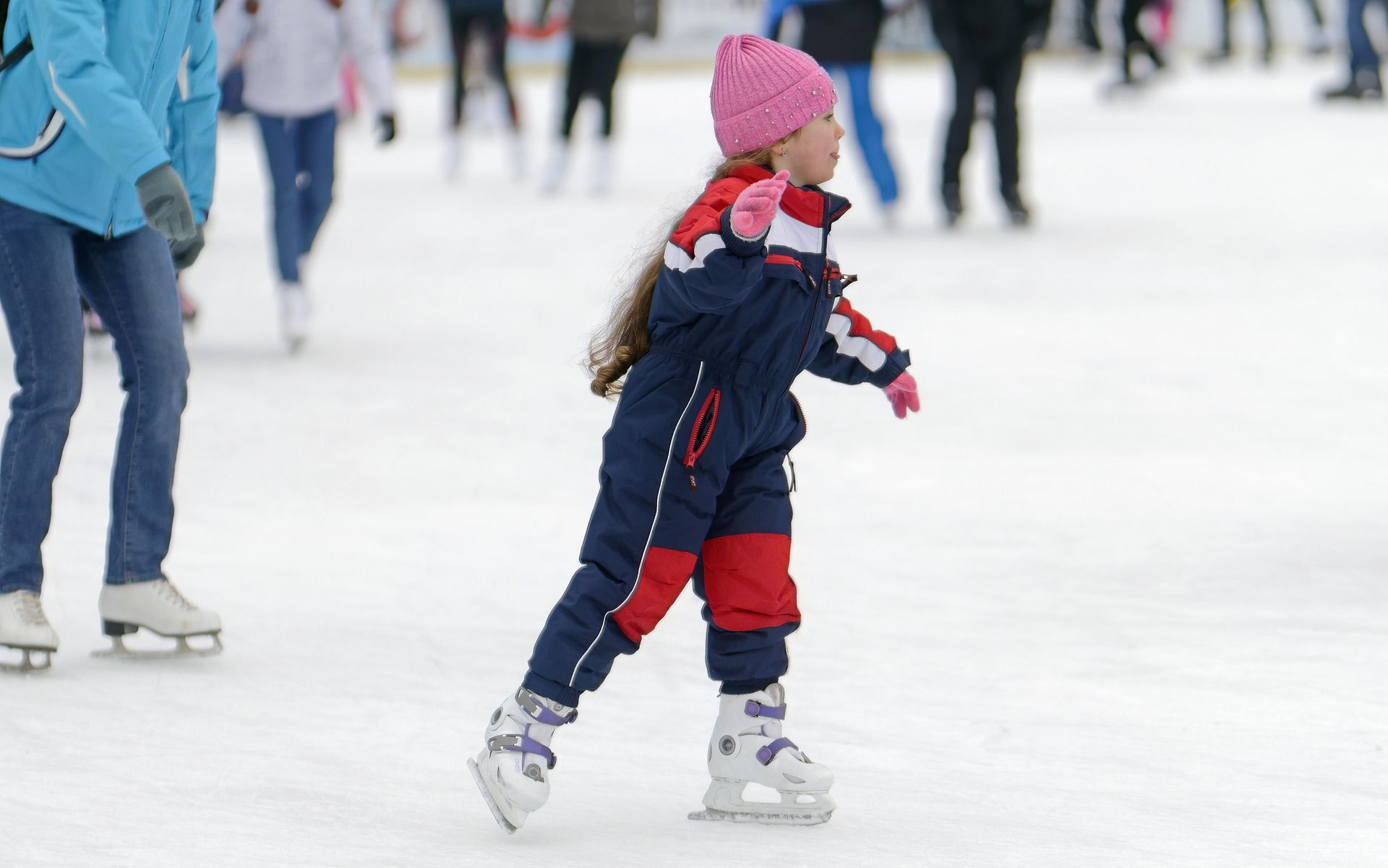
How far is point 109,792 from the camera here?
3.10m

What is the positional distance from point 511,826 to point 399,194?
9.79 metres

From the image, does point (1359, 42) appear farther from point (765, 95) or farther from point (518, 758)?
point (518, 758)

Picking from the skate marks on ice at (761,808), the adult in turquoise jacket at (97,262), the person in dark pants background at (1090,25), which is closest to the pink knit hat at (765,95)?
the skate marks on ice at (761,808)

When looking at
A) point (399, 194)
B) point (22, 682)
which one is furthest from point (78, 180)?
point (399, 194)

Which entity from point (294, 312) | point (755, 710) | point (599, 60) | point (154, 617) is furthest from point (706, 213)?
point (599, 60)

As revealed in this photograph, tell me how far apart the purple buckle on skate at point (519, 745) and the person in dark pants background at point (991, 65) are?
7.54m

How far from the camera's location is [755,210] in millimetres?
2668

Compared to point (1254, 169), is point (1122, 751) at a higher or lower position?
higher

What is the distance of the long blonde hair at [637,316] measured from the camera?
2.94 m

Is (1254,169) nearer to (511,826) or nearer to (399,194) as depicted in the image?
(399,194)

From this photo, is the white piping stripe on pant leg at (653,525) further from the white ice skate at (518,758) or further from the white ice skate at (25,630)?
the white ice skate at (25,630)

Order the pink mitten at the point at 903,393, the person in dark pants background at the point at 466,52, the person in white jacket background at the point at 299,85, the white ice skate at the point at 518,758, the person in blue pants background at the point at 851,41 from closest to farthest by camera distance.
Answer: the white ice skate at the point at 518,758
the pink mitten at the point at 903,393
the person in white jacket background at the point at 299,85
the person in blue pants background at the point at 851,41
the person in dark pants background at the point at 466,52

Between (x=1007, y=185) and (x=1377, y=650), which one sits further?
(x=1007, y=185)

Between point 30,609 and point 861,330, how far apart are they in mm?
1611
